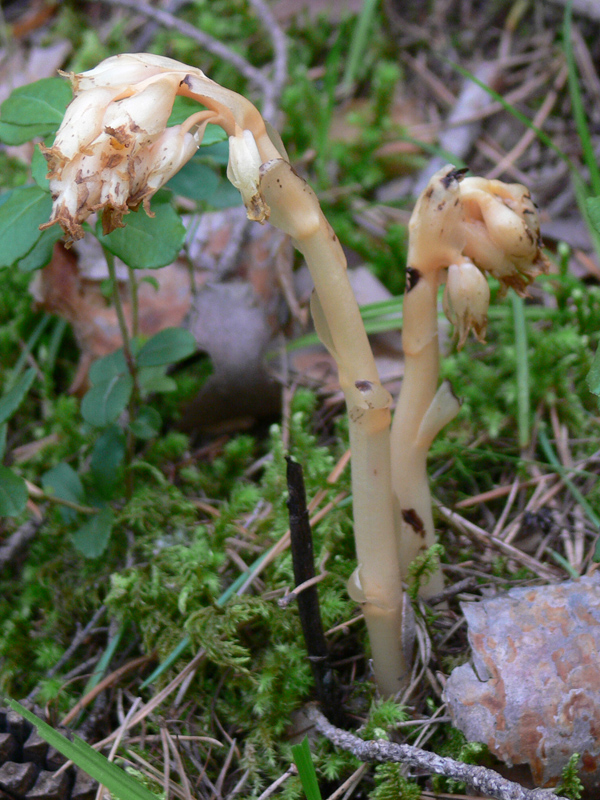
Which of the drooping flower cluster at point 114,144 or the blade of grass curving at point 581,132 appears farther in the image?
the blade of grass curving at point 581,132

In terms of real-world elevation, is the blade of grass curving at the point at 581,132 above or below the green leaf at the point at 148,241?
below

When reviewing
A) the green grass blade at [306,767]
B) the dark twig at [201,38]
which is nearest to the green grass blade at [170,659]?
the green grass blade at [306,767]

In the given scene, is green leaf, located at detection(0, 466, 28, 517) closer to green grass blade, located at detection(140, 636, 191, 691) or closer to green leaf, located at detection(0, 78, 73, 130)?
green grass blade, located at detection(140, 636, 191, 691)

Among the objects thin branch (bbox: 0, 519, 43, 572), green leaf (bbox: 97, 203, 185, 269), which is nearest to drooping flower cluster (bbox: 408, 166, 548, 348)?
green leaf (bbox: 97, 203, 185, 269)

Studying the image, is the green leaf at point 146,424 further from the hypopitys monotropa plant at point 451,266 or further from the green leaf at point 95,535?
the hypopitys monotropa plant at point 451,266

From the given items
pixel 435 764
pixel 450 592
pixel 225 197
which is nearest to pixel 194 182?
pixel 225 197

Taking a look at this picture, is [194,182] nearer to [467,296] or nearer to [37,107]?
[37,107]
